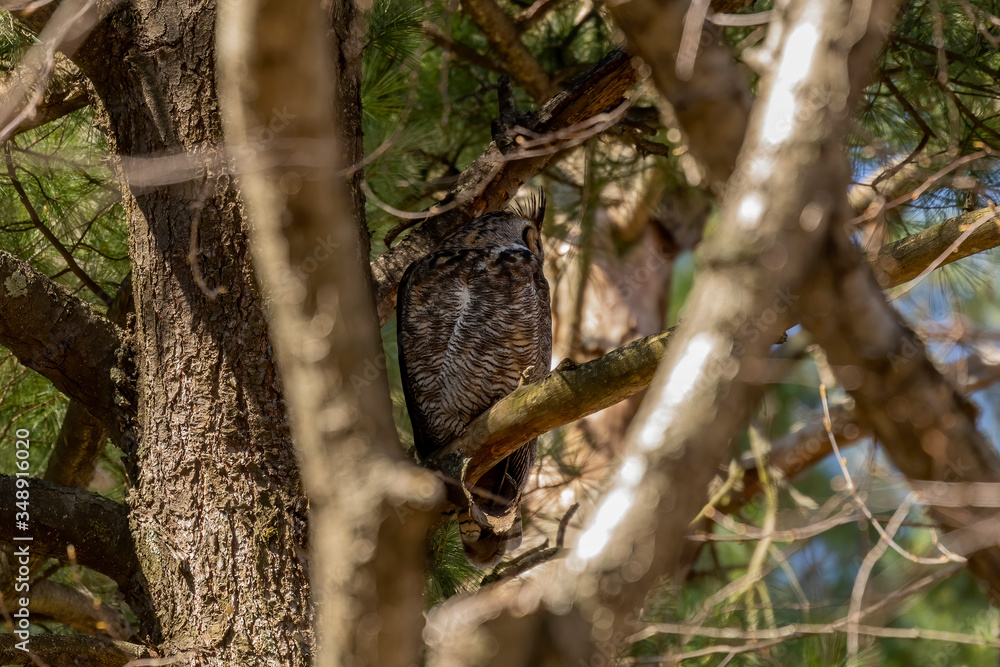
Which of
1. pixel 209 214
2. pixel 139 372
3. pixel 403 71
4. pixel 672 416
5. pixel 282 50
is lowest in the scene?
pixel 672 416

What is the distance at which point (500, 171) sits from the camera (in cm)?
214

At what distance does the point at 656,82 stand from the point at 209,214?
3.56 ft

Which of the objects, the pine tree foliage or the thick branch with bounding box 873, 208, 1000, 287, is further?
the pine tree foliage

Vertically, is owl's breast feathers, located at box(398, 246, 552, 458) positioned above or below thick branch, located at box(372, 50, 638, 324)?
below

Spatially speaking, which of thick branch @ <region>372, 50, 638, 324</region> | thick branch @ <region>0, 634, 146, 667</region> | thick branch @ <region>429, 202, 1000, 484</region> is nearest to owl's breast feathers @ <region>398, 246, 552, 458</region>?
thick branch @ <region>372, 50, 638, 324</region>

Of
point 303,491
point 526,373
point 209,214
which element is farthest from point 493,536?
point 209,214

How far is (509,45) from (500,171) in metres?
0.77

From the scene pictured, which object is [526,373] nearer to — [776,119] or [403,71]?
[403,71]

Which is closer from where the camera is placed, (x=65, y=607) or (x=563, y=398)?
(x=563, y=398)

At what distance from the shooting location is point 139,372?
5.71 ft

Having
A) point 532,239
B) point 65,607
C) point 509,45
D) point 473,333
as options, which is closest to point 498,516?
point 473,333

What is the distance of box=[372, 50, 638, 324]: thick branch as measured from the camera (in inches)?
76.6

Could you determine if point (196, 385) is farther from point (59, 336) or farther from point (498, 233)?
point (498, 233)

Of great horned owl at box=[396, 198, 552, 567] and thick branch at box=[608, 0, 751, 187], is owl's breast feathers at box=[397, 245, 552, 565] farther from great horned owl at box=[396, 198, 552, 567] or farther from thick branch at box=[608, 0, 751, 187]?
thick branch at box=[608, 0, 751, 187]
